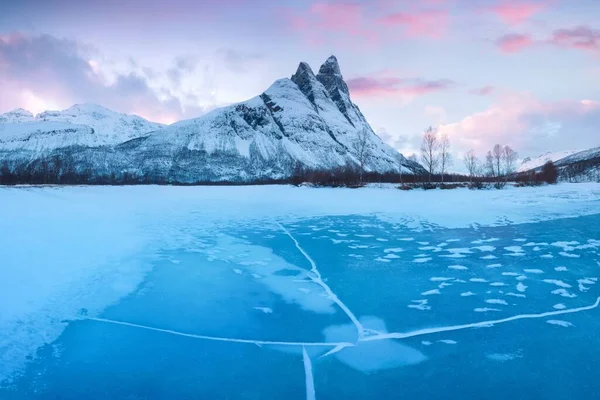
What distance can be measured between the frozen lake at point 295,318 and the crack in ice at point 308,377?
0.02 meters

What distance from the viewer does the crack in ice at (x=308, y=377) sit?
363cm

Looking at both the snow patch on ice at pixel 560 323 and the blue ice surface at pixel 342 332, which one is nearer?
the blue ice surface at pixel 342 332

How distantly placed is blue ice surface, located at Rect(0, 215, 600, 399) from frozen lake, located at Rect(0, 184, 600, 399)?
24 mm

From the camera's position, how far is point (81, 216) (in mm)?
15047

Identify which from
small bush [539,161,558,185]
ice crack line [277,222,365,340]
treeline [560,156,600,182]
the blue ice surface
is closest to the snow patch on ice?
the blue ice surface

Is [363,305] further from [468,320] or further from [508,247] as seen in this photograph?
[508,247]

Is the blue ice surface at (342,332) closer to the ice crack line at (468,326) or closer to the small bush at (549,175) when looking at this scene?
the ice crack line at (468,326)

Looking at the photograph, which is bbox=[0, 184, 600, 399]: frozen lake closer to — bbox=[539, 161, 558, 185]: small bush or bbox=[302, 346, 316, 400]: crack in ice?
bbox=[302, 346, 316, 400]: crack in ice

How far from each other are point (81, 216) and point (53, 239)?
5.60 metres

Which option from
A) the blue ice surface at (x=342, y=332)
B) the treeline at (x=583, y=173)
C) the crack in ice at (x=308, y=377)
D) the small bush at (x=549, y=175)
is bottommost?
the crack in ice at (x=308, y=377)

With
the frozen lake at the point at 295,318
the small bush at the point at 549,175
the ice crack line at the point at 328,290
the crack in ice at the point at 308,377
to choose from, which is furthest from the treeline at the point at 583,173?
the crack in ice at the point at 308,377

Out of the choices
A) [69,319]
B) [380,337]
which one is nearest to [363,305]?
[380,337]

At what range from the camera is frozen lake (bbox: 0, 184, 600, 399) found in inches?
152

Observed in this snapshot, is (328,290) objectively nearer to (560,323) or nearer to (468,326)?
(468,326)
